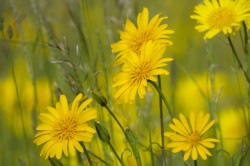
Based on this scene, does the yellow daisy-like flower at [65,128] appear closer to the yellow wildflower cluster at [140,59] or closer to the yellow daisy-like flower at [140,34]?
the yellow wildflower cluster at [140,59]

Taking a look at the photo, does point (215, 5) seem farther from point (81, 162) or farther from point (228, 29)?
point (81, 162)

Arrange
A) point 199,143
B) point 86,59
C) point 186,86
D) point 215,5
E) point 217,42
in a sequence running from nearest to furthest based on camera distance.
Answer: point 199,143 < point 215,5 < point 86,59 < point 186,86 < point 217,42

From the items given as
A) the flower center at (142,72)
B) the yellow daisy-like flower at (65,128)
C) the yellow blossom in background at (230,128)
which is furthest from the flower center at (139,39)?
the yellow blossom in background at (230,128)

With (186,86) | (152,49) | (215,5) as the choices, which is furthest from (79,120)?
(186,86)

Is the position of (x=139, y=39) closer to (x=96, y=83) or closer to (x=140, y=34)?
(x=140, y=34)

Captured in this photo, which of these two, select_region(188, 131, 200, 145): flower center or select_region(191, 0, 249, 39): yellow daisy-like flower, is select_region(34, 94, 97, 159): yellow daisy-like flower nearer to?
select_region(188, 131, 200, 145): flower center

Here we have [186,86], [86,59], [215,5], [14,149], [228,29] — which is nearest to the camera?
[228,29]
